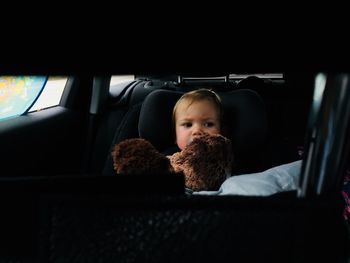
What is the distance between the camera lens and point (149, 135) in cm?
159

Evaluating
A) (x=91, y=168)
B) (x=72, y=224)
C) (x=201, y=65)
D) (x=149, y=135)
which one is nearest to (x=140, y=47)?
(x=201, y=65)

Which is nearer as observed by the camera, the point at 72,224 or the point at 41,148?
the point at 72,224

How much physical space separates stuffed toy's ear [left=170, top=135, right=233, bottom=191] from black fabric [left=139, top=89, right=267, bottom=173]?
38 cm

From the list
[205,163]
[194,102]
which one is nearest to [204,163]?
[205,163]

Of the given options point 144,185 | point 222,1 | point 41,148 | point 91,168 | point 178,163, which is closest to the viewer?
point 222,1

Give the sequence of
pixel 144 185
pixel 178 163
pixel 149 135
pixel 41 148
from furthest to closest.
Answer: pixel 41 148
pixel 149 135
pixel 178 163
pixel 144 185

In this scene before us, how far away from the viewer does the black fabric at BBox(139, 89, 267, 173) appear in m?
1.53

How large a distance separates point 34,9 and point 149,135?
4.45 ft

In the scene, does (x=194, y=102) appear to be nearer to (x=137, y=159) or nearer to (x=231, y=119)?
(x=231, y=119)

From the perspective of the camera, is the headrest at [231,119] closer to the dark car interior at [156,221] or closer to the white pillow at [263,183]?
the white pillow at [263,183]

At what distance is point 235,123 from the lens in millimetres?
1552

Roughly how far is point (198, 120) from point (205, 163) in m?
0.34

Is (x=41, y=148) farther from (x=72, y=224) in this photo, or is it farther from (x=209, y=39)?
(x=209, y=39)

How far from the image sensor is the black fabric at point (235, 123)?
1525 millimetres
